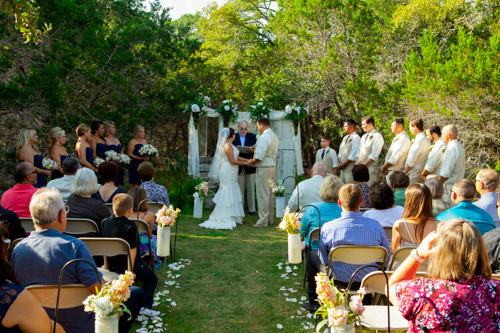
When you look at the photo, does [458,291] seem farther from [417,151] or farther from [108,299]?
[417,151]

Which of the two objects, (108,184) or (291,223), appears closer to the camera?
(291,223)

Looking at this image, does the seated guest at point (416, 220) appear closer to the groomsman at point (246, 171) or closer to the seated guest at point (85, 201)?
the seated guest at point (85, 201)

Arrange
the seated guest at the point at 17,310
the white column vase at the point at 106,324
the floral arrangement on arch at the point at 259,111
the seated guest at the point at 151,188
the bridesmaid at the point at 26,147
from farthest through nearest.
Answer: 1. the floral arrangement on arch at the point at 259,111
2. the bridesmaid at the point at 26,147
3. the seated guest at the point at 151,188
4. the white column vase at the point at 106,324
5. the seated guest at the point at 17,310

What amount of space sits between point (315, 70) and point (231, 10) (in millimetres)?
6268

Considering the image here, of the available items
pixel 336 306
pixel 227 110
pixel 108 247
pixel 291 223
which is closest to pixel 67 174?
pixel 108 247

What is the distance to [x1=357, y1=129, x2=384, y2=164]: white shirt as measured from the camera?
8453 millimetres

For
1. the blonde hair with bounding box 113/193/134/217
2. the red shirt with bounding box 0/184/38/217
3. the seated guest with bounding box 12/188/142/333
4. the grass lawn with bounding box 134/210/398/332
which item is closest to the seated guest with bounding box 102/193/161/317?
the blonde hair with bounding box 113/193/134/217

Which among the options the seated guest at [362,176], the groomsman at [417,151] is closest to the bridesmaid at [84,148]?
the seated guest at [362,176]

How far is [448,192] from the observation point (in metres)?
7.45

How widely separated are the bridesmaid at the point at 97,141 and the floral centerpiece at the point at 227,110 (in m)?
2.86

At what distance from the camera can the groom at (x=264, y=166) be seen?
330 inches

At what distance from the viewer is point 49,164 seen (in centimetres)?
725

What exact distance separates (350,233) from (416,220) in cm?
63

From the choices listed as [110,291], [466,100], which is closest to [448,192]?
[466,100]
